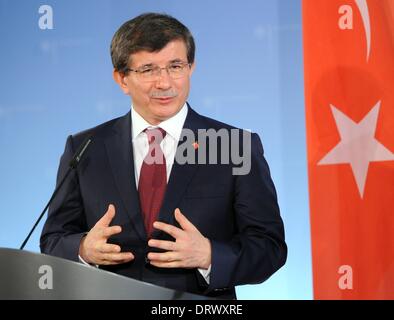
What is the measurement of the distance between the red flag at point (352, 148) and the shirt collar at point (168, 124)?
607 millimetres

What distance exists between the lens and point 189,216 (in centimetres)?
220

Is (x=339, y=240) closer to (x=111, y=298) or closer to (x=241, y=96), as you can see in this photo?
(x=241, y=96)

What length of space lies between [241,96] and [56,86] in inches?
32.2

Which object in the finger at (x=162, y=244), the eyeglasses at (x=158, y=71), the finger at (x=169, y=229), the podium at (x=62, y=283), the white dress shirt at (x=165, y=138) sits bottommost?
the podium at (x=62, y=283)

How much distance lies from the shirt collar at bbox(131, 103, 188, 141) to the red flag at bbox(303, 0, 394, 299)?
0.61m

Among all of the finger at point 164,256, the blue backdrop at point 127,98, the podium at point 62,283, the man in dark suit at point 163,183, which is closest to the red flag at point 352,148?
the blue backdrop at point 127,98

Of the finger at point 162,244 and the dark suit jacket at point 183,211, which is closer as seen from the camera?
the finger at point 162,244

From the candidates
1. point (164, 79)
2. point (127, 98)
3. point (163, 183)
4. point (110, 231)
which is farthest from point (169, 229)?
point (127, 98)

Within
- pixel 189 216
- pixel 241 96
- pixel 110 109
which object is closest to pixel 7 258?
pixel 189 216

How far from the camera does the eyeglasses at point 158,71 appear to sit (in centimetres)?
232

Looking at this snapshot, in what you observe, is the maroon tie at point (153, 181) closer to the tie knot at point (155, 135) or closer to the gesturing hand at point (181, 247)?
the tie knot at point (155, 135)

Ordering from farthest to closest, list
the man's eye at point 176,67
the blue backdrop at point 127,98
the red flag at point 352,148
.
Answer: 1. the blue backdrop at point 127,98
2. the red flag at point 352,148
3. the man's eye at point 176,67

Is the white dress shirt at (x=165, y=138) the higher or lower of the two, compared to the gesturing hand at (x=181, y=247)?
higher

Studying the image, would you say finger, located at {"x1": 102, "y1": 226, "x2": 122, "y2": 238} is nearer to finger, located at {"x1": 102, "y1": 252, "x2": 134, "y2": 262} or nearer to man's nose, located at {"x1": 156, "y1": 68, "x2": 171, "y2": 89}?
finger, located at {"x1": 102, "y1": 252, "x2": 134, "y2": 262}
